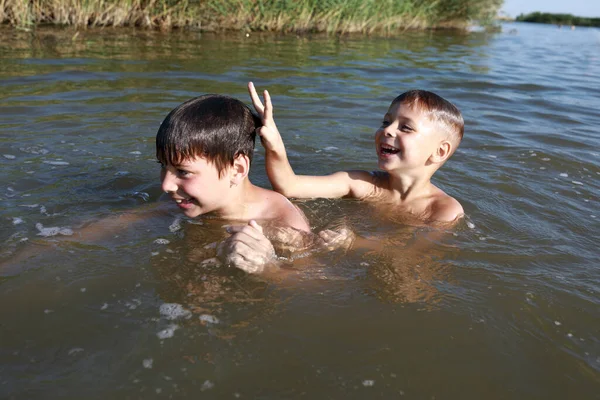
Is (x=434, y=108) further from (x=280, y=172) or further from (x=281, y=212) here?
(x=281, y=212)

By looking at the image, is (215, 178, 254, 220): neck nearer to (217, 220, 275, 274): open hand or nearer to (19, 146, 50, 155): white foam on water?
(217, 220, 275, 274): open hand

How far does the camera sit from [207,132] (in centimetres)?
280

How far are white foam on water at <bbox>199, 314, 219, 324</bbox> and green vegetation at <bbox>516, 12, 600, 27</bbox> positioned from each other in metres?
57.8

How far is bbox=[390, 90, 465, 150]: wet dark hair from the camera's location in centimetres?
365

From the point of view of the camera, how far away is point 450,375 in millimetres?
2115

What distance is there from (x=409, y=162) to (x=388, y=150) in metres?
0.16

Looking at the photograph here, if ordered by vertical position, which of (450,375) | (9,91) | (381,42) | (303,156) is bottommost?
(450,375)

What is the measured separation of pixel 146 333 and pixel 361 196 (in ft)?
7.15

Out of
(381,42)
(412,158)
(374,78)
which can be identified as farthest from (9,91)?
(381,42)

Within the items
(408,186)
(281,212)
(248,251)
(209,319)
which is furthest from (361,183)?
(209,319)

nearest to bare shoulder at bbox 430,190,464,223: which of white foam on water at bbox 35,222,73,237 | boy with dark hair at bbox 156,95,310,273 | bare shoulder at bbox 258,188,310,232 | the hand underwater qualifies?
the hand underwater

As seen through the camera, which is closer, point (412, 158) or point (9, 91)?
point (412, 158)

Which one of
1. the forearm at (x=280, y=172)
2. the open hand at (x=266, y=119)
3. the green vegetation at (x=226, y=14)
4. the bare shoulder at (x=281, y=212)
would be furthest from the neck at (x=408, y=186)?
the green vegetation at (x=226, y=14)

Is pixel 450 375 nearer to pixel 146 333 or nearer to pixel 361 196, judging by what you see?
pixel 146 333
